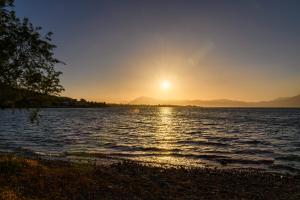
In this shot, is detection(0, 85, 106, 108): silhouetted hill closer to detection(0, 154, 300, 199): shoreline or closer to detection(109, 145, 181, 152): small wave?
detection(0, 154, 300, 199): shoreline

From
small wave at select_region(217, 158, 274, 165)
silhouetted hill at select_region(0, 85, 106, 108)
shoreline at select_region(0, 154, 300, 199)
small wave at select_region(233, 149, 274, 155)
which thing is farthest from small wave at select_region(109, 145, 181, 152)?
silhouetted hill at select_region(0, 85, 106, 108)

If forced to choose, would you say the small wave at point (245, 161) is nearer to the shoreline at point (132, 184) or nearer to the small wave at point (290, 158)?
the small wave at point (290, 158)

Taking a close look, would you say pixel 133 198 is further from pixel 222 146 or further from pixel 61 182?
pixel 222 146

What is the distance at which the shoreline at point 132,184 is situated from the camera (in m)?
16.5

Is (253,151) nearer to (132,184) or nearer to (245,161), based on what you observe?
(245,161)

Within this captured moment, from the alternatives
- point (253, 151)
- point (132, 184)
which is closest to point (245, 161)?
point (253, 151)

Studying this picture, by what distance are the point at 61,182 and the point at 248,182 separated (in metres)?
12.2

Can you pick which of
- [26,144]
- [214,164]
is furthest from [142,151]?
[26,144]

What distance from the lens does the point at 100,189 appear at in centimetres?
1767

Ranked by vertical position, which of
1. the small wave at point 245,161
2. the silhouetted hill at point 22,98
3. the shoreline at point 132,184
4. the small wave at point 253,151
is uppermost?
the silhouetted hill at point 22,98

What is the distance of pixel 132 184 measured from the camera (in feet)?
64.0

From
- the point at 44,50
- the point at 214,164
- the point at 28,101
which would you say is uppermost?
the point at 44,50

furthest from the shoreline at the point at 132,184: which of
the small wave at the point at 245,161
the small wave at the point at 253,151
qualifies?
the small wave at the point at 253,151

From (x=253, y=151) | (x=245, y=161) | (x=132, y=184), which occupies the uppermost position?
(x=132, y=184)
